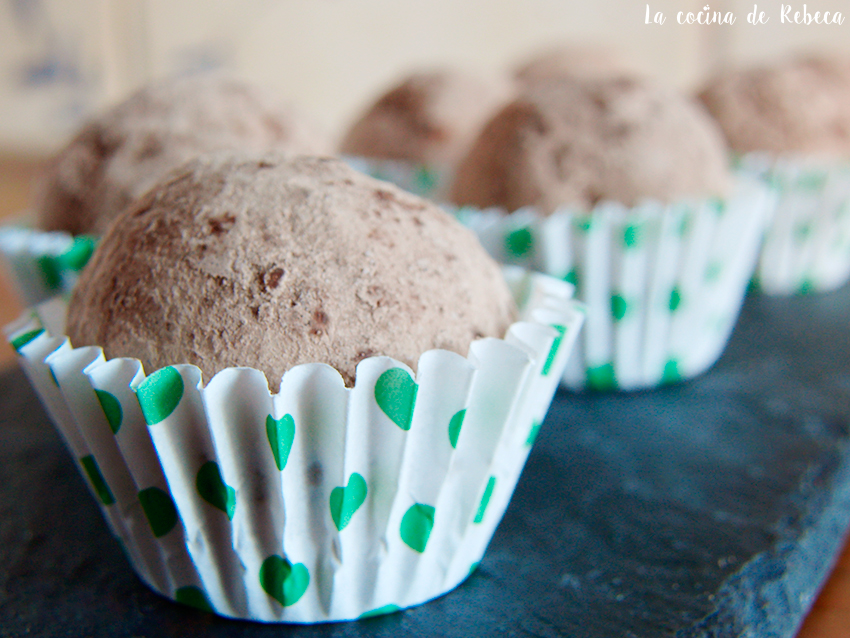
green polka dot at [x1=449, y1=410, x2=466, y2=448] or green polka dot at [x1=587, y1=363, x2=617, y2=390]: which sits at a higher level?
green polka dot at [x1=449, y1=410, x2=466, y2=448]

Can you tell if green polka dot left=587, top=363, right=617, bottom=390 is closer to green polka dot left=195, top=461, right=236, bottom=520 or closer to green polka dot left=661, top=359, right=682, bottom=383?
green polka dot left=661, top=359, right=682, bottom=383

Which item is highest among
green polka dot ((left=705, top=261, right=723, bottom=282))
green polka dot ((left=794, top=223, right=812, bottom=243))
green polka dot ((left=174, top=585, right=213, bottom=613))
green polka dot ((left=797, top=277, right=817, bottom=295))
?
green polka dot ((left=174, top=585, right=213, bottom=613))

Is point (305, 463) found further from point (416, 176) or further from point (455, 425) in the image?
point (416, 176)

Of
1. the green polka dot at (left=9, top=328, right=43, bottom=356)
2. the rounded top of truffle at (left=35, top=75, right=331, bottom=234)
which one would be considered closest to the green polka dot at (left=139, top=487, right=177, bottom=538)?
the green polka dot at (left=9, top=328, right=43, bottom=356)

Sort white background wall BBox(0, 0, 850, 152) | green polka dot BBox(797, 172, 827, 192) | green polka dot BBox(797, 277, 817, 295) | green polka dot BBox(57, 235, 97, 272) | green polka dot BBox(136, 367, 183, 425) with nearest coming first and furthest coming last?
green polka dot BBox(136, 367, 183, 425), green polka dot BBox(57, 235, 97, 272), green polka dot BBox(797, 172, 827, 192), green polka dot BBox(797, 277, 817, 295), white background wall BBox(0, 0, 850, 152)

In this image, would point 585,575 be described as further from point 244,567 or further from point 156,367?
point 156,367

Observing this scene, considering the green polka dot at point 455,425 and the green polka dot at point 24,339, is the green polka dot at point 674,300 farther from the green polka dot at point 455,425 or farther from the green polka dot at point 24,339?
the green polka dot at point 24,339

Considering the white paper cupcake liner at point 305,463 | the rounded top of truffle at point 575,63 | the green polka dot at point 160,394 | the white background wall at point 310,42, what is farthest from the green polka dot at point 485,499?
the white background wall at point 310,42

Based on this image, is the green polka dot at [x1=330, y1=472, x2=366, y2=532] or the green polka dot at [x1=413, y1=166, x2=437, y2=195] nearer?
the green polka dot at [x1=330, y1=472, x2=366, y2=532]
